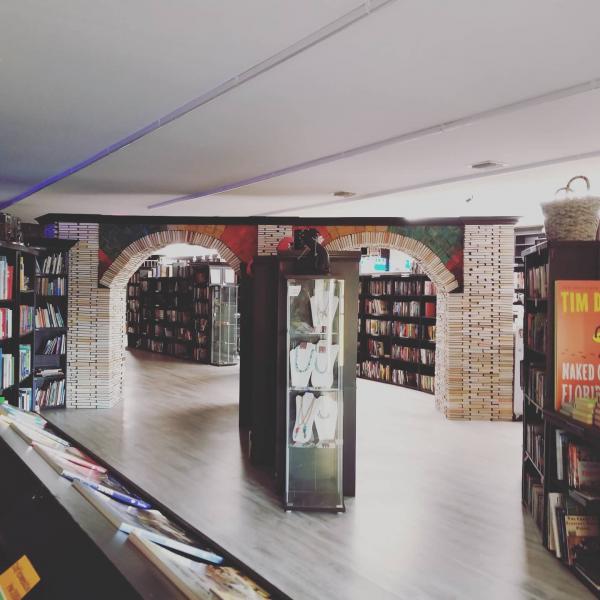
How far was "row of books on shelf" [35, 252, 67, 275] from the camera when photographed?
8672mm

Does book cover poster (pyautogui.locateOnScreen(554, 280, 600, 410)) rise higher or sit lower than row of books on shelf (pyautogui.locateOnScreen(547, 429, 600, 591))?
higher

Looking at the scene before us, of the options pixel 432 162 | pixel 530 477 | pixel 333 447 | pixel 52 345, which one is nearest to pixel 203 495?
pixel 333 447

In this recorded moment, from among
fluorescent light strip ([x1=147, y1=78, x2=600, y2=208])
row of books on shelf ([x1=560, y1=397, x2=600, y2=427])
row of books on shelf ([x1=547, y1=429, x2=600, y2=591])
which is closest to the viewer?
fluorescent light strip ([x1=147, y1=78, x2=600, y2=208])

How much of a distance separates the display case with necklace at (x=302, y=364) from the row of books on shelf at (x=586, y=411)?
1.98 m

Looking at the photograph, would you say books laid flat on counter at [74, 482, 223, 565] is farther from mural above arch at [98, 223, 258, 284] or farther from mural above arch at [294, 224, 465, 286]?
mural above arch at [294, 224, 465, 286]

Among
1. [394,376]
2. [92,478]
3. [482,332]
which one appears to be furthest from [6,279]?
[394,376]

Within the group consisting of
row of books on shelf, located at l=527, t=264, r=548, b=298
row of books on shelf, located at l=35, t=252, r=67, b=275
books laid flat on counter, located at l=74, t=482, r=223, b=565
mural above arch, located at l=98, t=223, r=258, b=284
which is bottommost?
books laid flat on counter, located at l=74, t=482, r=223, b=565

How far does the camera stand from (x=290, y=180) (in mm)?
5984

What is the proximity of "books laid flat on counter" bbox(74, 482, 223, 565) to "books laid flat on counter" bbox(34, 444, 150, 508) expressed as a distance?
74mm

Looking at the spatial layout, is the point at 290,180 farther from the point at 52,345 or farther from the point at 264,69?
the point at 52,345

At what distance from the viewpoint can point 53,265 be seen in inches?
344

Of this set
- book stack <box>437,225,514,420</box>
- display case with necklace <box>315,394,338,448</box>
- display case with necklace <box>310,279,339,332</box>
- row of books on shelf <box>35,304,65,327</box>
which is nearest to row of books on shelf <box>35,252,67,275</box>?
row of books on shelf <box>35,304,65,327</box>

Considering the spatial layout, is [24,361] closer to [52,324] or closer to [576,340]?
[52,324]

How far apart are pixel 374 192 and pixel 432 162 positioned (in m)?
1.61
